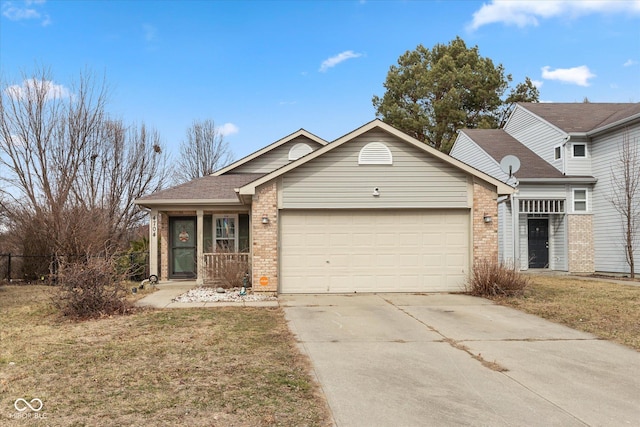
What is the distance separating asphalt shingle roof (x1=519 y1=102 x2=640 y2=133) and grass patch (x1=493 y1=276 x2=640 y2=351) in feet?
26.1

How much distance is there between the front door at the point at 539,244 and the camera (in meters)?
20.4

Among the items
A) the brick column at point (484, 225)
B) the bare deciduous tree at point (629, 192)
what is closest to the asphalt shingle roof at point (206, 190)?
the brick column at point (484, 225)

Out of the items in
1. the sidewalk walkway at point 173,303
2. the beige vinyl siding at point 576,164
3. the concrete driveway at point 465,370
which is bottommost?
the concrete driveway at point 465,370

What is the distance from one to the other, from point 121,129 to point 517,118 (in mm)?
19548

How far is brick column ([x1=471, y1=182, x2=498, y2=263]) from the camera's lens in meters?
12.9

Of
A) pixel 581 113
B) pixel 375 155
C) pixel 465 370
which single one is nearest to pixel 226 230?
pixel 375 155

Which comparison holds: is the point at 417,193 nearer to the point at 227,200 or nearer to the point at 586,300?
the point at 586,300

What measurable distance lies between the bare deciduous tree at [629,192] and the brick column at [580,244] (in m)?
Answer: 1.50

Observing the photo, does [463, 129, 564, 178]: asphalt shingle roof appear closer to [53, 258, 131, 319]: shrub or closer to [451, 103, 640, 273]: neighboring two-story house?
[451, 103, 640, 273]: neighboring two-story house

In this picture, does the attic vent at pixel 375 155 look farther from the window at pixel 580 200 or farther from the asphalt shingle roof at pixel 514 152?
the window at pixel 580 200

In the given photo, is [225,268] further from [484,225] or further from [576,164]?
[576,164]

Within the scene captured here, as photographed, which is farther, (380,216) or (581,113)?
(581,113)

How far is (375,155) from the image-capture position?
13008 millimetres

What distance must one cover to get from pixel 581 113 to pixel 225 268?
59.3ft
